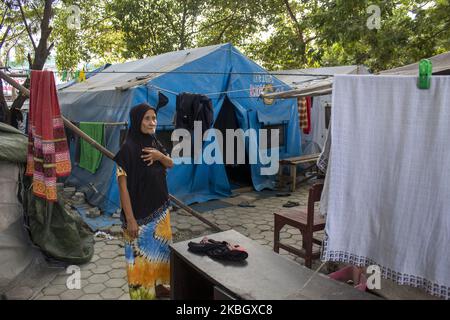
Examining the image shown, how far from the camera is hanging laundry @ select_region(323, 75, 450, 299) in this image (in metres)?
2.07

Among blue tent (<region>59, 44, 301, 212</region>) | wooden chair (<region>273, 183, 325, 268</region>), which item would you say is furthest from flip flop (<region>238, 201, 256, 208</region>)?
wooden chair (<region>273, 183, 325, 268</region>)

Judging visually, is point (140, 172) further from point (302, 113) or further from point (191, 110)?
point (302, 113)

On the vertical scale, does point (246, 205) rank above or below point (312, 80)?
below

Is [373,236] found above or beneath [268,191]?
above

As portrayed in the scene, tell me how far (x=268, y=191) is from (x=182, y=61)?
3321mm

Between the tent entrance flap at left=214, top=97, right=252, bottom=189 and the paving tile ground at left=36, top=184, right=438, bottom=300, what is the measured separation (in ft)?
2.46

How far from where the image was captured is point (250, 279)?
242cm

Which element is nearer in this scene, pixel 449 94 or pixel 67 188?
pixel 449 94

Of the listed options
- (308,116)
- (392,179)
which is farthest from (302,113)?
(392,179)

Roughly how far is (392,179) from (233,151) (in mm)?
5737

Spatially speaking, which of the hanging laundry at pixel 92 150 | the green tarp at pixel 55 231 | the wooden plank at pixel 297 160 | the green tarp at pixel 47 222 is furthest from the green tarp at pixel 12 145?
the wooden plank at pixel 297 160
